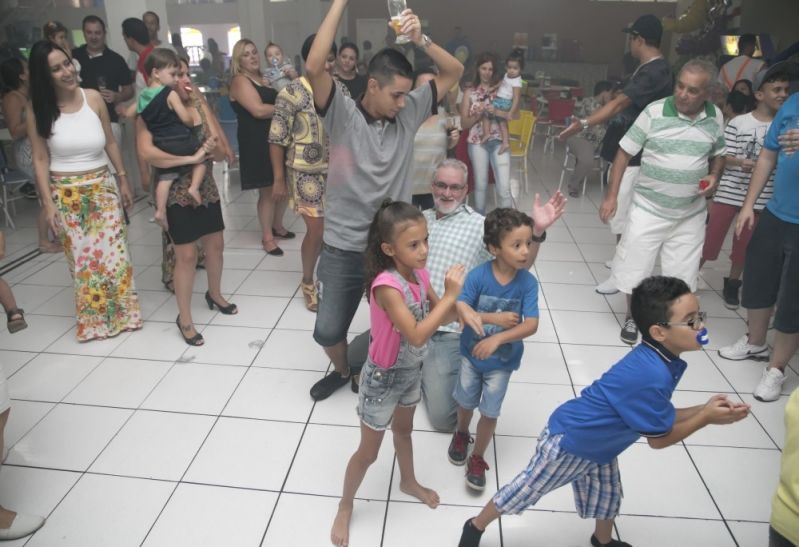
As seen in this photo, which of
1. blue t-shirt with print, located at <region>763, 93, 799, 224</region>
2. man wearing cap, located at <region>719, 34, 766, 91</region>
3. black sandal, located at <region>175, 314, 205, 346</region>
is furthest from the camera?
man wearing cap, located at <region>719, 34, 766, 91</region>

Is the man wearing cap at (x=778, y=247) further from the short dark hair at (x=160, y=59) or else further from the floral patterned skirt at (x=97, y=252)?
the floral patterned skirt at (x=97, y=252)

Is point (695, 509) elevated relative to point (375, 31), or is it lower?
lower

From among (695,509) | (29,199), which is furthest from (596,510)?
(29,199)

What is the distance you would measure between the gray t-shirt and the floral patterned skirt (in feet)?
4.99

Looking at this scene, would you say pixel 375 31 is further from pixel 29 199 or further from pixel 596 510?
pixel 596 510

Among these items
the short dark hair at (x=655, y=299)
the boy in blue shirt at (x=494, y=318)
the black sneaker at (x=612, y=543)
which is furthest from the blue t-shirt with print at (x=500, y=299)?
the black sneaker at (x=612, y=543)

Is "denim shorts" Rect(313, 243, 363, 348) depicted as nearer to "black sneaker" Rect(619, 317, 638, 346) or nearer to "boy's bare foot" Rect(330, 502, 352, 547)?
"boy's bare foot" Rect(330, 502, 352, 547)

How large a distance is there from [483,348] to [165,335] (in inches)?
88.3

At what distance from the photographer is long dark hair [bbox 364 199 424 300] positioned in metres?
1.73

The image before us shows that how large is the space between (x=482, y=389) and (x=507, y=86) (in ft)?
12.6

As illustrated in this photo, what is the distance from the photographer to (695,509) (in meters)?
2.22

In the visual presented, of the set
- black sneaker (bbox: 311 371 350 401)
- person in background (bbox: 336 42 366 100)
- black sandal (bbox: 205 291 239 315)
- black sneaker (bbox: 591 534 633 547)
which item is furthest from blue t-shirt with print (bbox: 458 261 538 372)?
person in background (bbox: 336 42 366 100)

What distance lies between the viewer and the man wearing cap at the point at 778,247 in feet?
8.87

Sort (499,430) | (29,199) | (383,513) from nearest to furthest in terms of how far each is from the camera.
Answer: (383,513)
(499,430)
(29,199)
